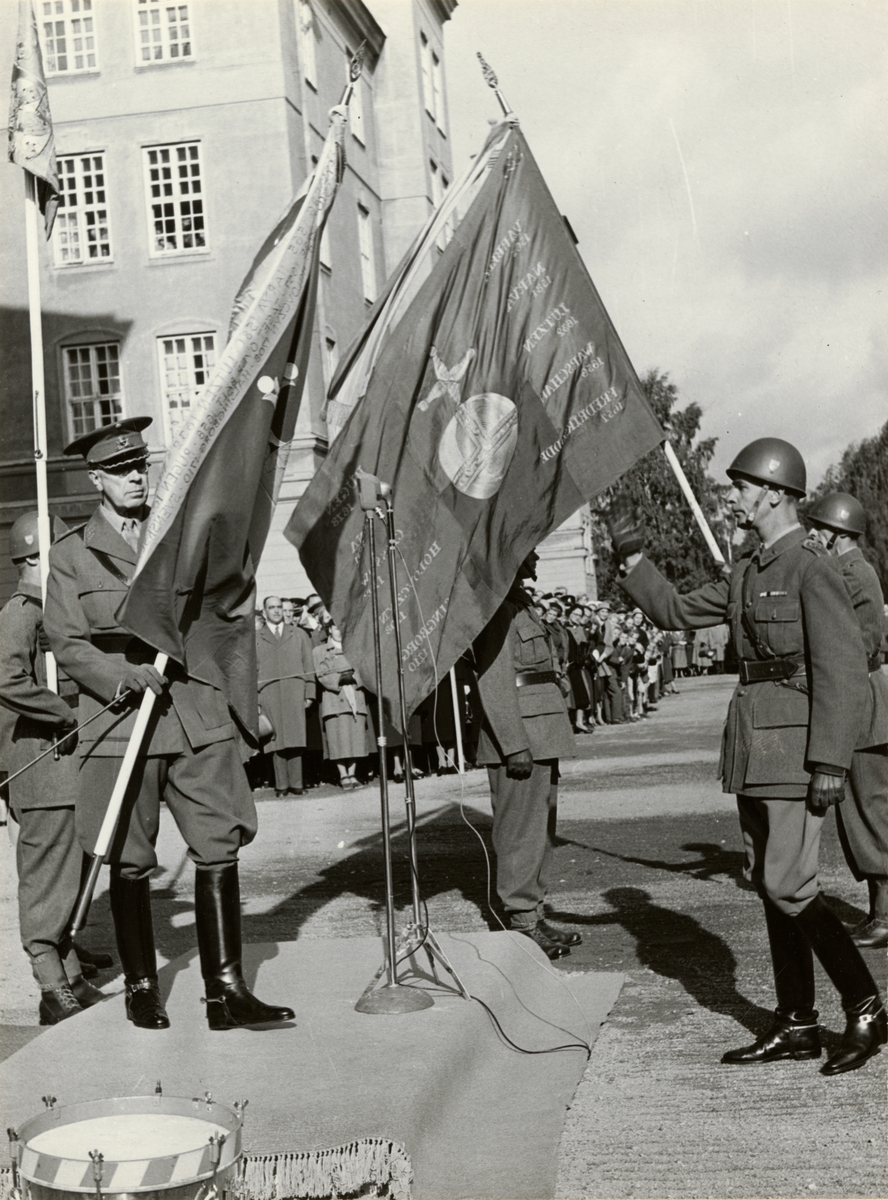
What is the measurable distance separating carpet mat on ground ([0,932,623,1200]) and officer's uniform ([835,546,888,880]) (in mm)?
1898

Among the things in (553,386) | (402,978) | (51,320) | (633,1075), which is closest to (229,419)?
(553,386)

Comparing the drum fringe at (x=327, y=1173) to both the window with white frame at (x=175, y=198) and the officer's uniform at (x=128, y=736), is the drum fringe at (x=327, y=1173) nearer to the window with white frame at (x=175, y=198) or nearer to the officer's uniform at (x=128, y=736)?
the officer's uniform at (x=128, y=736)

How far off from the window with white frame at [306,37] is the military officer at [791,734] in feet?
98.2

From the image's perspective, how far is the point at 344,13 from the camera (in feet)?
118

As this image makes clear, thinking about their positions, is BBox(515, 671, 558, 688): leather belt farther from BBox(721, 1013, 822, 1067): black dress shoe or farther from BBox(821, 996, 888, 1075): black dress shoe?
BBox(821, 996, 888, 1075): black dress shoe

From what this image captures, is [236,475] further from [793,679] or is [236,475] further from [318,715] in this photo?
[318,715]

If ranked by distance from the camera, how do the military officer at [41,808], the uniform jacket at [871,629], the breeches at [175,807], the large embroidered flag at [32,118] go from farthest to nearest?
the uniform jacket at [871,629] < the large embroidered flag at [32,118] < the military officer at [41,808] < the breeches at [175,807]

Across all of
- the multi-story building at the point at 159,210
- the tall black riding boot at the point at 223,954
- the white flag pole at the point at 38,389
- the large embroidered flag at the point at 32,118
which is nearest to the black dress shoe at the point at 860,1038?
the tall black riding boot at the point at 223,954

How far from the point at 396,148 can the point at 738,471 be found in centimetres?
3656

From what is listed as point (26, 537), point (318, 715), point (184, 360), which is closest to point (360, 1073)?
point (26, 537)

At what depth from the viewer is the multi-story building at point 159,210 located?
107ft

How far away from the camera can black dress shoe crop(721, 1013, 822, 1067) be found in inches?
224

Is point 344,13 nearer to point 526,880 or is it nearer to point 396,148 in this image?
point 396,148

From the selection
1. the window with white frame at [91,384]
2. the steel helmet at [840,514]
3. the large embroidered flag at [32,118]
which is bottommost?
the steel helmet at [840,514]
